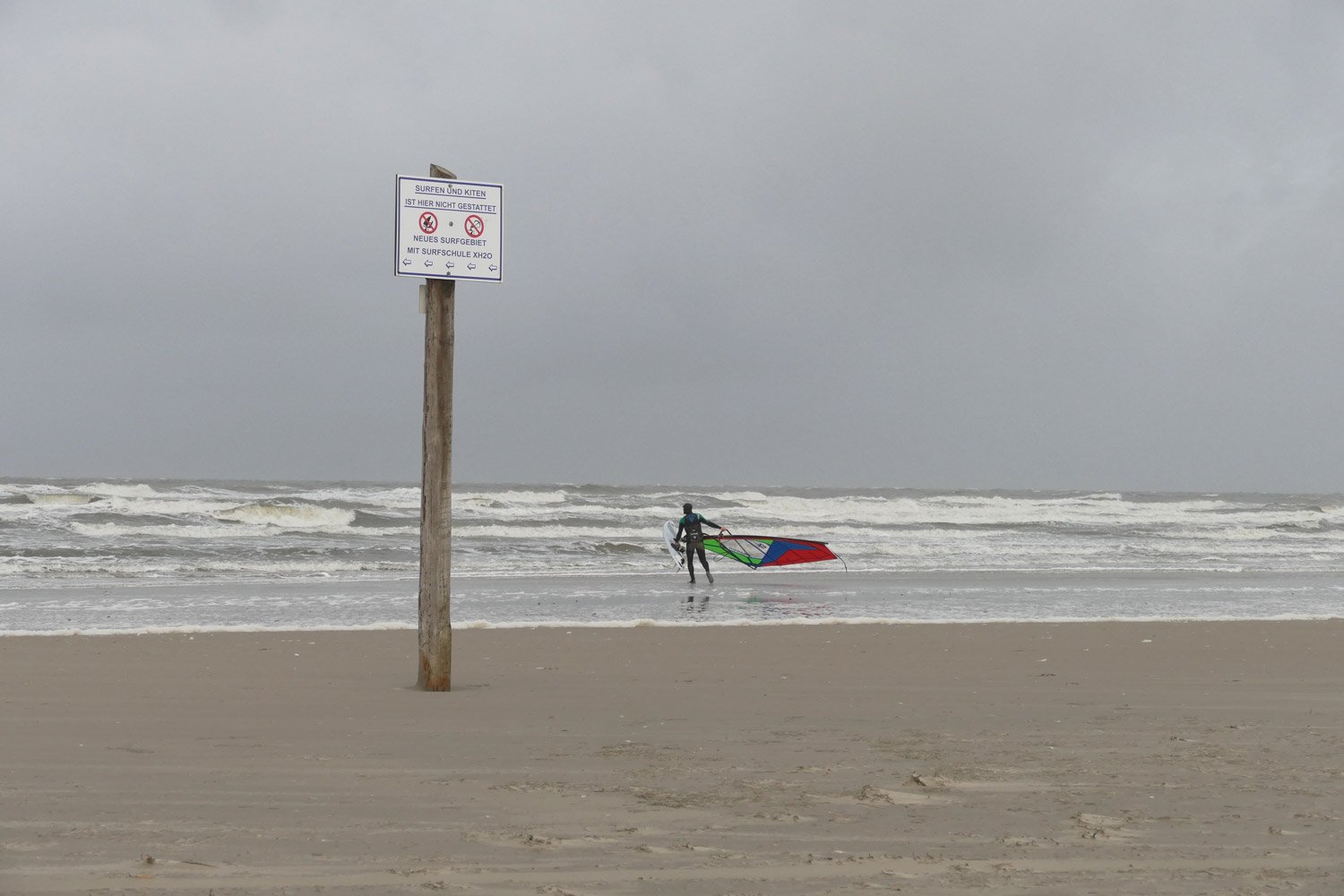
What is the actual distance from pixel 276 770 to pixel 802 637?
243 inches

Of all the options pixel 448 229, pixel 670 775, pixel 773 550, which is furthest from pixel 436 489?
pixel 773 550

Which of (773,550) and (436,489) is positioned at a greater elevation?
(436,489)

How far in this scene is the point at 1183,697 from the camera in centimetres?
699

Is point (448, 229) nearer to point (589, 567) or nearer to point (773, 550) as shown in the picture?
point (773, 550)

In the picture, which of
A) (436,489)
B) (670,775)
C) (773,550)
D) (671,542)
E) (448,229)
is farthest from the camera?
(773,550)

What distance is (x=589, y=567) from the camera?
66.0ft

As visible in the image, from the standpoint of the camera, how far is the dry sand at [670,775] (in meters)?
3.53

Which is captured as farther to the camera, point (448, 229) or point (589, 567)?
point (589, 567)

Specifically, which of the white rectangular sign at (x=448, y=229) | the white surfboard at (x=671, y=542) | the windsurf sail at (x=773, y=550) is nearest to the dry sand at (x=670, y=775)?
the white rectangular sign at (x=448, y=229)

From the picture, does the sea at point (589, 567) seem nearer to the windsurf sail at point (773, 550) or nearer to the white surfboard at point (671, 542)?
the windsurf sail at point (773, 550)

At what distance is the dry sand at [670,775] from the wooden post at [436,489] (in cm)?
30

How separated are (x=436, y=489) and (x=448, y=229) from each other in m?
1.64

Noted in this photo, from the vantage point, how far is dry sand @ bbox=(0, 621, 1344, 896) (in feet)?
11.6

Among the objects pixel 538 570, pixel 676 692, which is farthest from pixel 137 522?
pixel 676 692
